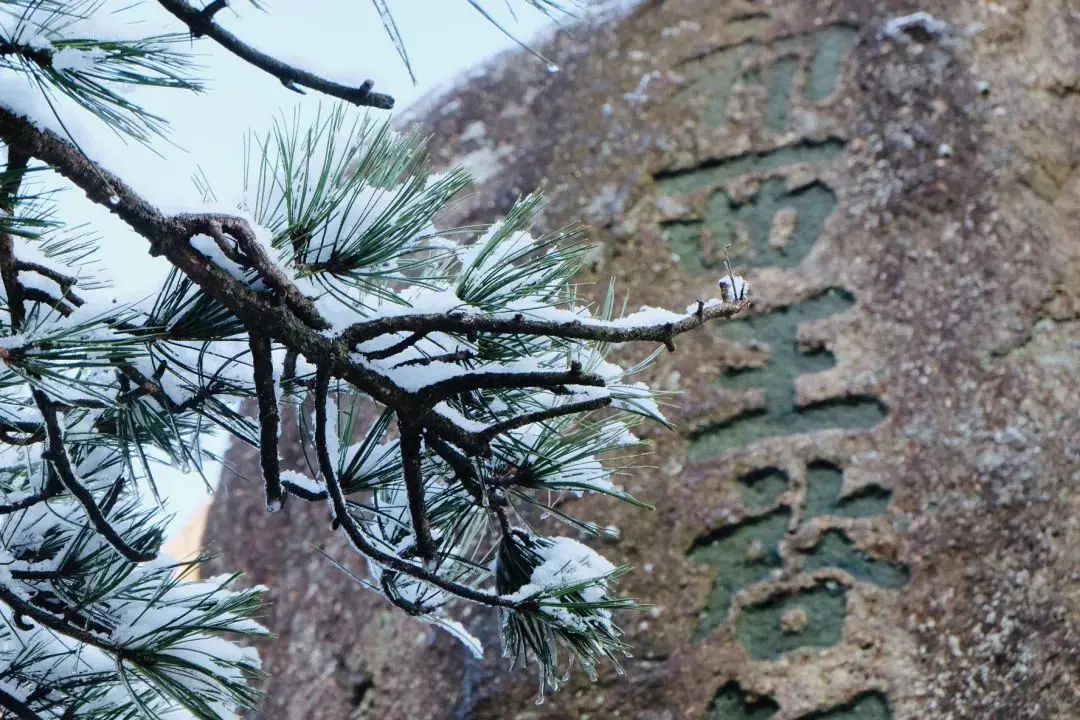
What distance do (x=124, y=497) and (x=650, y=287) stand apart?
1.56m

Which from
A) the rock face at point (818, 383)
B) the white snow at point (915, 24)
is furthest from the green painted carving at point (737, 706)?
the white snow at point (915, 24)

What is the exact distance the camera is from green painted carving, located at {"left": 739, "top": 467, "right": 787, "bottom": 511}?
7.42 feet

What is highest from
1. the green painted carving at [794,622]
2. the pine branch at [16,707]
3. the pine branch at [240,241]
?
the pine branch at [240,241]

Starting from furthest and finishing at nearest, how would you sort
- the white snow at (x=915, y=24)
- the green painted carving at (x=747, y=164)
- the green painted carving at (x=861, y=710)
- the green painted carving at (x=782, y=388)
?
the white snow at (x=915, y=24) → the green painted carving at (x=747, y=164) → the green painted carving at (x=782, y=388) → the green painted carving at (x=861, y=710)

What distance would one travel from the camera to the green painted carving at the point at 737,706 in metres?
2.02

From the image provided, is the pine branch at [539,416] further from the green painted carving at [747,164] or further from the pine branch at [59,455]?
the green painted carving at [747,164]

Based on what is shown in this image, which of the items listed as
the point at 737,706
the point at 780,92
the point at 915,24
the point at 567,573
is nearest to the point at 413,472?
the point at 567,573

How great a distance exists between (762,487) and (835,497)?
0.54 feet

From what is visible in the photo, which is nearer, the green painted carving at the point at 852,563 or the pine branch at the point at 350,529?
the pine branch at the point at 350,529

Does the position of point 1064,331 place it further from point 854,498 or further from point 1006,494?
point 854,498

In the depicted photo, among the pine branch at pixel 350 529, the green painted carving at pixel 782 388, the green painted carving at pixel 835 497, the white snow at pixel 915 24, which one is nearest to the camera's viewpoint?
the pine branch at pixel 350 529

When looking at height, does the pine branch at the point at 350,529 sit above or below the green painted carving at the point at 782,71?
below

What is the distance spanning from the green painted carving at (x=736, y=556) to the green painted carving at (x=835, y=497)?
7 centimetres

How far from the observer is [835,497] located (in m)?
2.21
